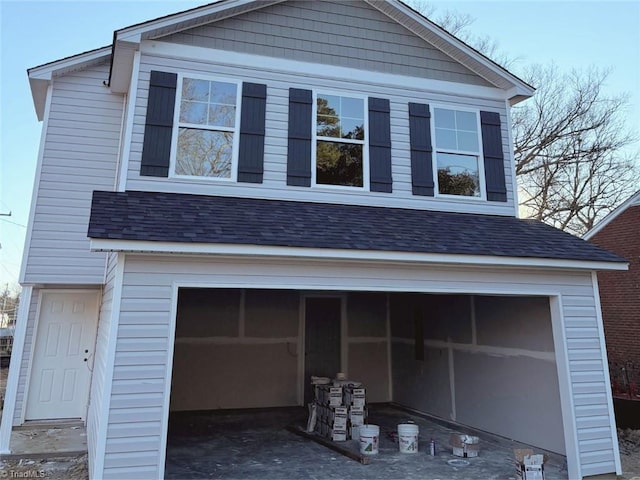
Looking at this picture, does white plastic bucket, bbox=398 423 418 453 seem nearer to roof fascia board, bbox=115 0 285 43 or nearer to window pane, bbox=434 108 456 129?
window pane, bbox=434 108 456 129

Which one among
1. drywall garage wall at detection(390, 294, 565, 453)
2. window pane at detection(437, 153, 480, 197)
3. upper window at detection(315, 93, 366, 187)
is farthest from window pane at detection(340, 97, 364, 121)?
drywall garage wall at detection(390, 294, 565, 453)

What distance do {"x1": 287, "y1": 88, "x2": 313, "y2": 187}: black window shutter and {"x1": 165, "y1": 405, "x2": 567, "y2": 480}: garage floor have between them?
12.0 feet

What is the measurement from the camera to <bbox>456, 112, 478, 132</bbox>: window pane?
23.0ft

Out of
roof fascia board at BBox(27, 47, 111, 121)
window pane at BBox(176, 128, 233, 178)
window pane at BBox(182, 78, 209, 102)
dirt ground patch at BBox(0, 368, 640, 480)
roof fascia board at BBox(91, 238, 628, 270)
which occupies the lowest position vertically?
dirt ground patch at BBox(0, 368, 640, 480)

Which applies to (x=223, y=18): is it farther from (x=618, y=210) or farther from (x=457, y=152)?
(x=618, y=210)

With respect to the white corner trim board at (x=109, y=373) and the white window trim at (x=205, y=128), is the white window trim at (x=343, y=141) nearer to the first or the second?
the white window trim at (x=205, y=128)

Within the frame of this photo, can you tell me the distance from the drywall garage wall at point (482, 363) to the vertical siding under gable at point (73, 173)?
595 centimetres

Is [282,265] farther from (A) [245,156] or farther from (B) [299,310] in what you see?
(B) [299,310]

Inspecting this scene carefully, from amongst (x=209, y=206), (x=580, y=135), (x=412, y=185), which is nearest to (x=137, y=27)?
(x=209, y=206)

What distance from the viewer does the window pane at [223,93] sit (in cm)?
608

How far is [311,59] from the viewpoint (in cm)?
653

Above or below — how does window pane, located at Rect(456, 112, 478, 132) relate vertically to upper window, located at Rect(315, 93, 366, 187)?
above

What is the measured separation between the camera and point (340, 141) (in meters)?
6.44

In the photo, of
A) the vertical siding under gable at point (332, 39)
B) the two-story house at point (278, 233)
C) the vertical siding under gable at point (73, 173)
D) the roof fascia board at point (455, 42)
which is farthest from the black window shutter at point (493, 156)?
Result: the vertical siding under gable at point (73, 173)
